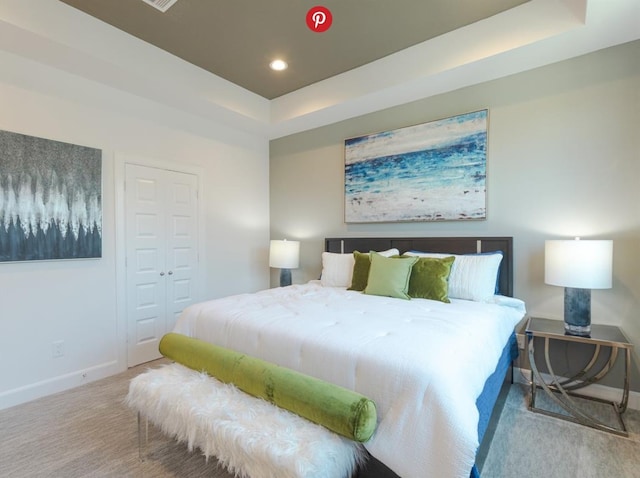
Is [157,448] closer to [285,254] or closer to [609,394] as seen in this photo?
[285,254]

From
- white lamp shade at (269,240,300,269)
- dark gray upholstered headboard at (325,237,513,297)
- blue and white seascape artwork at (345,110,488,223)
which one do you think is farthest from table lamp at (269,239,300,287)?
blue and white seascape artwork at (345,110,488,223)

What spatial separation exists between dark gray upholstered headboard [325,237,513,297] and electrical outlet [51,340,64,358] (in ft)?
8.94

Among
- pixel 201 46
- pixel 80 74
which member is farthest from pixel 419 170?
pixel 80 74

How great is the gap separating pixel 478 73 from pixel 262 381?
9.72 feet

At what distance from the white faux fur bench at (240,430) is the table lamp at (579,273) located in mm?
1880

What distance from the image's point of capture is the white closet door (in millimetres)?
3170

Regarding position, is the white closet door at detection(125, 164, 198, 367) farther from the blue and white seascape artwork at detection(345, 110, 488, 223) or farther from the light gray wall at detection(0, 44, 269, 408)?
the blue and white seascape artwork at detection(345, 110, 488, 223)

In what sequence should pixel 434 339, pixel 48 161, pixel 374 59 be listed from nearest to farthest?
pixel 434 339 → pixel 48 161 → pixel 374 59

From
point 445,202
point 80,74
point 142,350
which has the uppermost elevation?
point 80,74

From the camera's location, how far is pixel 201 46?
288cm

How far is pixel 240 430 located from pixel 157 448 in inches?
37.8

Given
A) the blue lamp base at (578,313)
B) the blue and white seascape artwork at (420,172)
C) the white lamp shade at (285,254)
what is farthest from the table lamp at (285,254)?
the blue lamp base at (578,313)

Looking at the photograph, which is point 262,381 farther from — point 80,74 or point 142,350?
point 80,74

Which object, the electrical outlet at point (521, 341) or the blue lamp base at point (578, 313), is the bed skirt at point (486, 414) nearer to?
the electrical outlet at point (521, 341)
